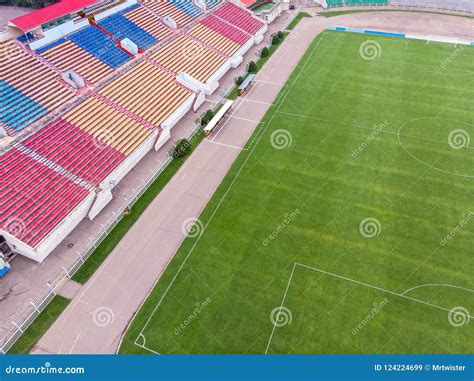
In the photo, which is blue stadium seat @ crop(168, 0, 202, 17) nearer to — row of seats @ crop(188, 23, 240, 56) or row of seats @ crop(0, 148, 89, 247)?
row of seats @ crop(188, 23, 240, 56)

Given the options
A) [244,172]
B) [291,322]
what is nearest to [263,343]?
[291,322]

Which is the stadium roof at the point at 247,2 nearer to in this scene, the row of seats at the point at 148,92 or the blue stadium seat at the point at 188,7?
the blue stadium seat at the point at 188,7

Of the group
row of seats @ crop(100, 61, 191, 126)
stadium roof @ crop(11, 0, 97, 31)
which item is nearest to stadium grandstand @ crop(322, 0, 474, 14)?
row of seats @ crop(100, 61, 191, 126)

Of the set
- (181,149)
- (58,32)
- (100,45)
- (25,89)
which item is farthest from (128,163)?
(58,32)

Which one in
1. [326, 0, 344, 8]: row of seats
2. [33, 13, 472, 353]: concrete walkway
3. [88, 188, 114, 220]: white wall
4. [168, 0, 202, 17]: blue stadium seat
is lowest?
[326, 0, 344, 8]: row of seats

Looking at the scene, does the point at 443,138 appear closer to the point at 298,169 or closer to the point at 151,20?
the point at 298,169

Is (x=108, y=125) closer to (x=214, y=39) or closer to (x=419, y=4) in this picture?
(x=214, y=39)

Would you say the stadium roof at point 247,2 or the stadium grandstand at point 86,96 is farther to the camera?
the stadium roof at point 247,2

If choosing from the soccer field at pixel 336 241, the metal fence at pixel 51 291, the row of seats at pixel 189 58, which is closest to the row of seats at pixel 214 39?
the row of seats at pixel 189 58
